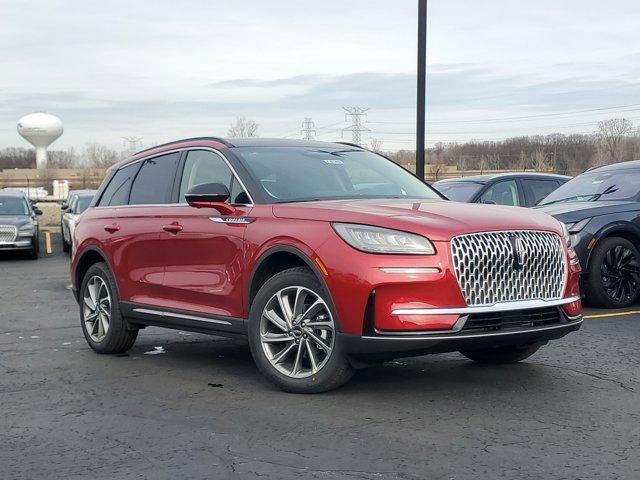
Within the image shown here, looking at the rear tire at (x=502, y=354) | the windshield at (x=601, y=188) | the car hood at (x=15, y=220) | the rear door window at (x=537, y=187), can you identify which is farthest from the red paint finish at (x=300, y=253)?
the car hood at (x=15, y=220)

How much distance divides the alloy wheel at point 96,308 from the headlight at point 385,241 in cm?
309

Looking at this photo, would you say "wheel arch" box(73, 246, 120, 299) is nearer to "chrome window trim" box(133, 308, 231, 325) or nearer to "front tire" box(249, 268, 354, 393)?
"chrome window trim" box(133, 308, 231, 325)

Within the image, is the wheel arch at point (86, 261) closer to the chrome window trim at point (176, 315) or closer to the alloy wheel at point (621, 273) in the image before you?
the chrome window trim at point (176, 315)

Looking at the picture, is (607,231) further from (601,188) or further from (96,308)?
(96,308)

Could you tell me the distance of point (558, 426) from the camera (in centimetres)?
530

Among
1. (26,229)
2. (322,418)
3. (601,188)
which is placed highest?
(601,188)

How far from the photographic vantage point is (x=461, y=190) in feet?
47.7

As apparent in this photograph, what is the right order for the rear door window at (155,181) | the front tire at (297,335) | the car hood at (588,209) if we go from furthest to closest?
the car hood at (588,209) → the rear door window at (155,181) → the front tire at (297,335)

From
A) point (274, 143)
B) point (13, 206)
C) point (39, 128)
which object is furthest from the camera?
point (39, 128)

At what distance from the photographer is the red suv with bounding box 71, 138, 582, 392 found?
5.72 meters

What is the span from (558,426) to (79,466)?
2536mm

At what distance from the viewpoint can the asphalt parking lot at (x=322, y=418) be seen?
4.62m

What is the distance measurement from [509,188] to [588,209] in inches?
144

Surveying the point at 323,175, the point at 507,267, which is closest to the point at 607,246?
the point at 323,175
